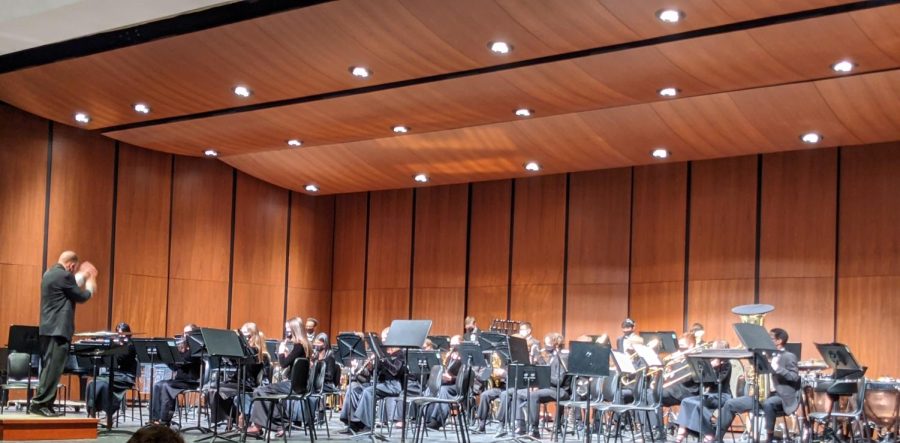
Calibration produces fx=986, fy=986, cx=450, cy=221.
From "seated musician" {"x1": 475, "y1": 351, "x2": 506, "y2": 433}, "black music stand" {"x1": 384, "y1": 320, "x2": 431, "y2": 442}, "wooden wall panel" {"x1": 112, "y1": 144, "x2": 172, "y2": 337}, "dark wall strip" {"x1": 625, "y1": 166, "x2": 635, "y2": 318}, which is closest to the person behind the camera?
"black music stand" {"x1": 384, "y1": 320, "x2": 431, "y2": 442}

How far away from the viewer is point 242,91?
38.3 ft

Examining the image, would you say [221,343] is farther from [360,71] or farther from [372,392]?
[360,71]

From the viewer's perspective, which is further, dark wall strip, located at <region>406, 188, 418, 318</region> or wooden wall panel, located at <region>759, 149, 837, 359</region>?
dark wall strip, located at <region>406, 188, 418, 318</region>

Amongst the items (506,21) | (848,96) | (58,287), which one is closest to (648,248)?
(848,96)

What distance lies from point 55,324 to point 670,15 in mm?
5999

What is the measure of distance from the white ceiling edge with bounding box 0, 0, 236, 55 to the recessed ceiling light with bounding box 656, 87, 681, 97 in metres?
4.89

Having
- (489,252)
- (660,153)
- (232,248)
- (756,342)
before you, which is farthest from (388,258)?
(756,342)

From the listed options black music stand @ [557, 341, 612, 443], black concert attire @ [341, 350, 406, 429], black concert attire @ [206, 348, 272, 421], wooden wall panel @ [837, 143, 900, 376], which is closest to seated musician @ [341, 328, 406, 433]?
black concert attire @ [341, 350, 406, 429]

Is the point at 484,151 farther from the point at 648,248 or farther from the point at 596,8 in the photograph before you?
the point at 596,8

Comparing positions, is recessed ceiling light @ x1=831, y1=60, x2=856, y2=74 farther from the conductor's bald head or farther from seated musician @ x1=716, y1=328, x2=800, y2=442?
the conductor's bald head

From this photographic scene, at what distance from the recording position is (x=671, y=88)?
1098 centimetres

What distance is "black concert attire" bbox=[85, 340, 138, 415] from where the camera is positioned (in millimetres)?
11102

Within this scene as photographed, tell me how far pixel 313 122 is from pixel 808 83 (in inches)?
246

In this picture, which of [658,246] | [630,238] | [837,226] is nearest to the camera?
[837,226]
